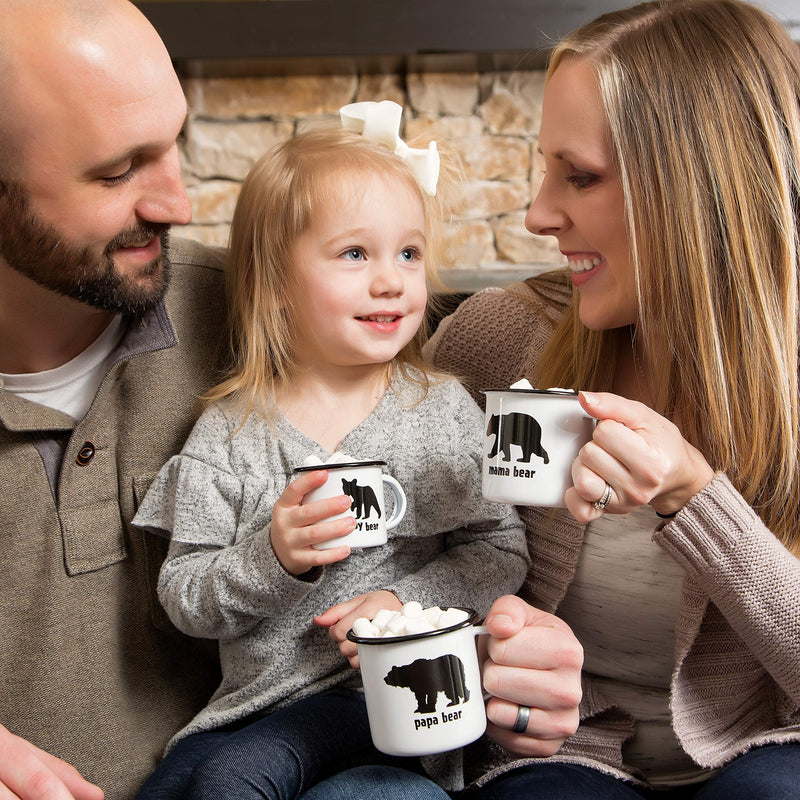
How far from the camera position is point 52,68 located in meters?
1.11

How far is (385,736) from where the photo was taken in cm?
A: 89

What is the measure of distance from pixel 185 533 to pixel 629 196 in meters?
0.69

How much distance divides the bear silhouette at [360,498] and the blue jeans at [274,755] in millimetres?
256

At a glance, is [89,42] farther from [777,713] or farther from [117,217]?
[777,713]

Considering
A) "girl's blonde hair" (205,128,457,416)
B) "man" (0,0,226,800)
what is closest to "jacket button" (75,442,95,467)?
"man" (0,0,226,800)

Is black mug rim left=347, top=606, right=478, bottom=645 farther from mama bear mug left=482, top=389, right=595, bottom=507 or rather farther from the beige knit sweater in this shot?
the beige knit sweater

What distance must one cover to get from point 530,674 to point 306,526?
29 cm

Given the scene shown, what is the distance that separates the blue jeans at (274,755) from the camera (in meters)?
0.97

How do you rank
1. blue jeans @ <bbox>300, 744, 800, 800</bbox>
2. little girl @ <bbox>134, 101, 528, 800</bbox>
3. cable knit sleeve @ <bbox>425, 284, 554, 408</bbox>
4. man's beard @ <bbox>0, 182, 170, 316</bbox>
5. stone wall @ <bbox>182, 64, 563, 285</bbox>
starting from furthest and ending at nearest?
stone wall @ <bbox>182, 64, 563, 285</bbox>, cable knit sleeve @ <bbox>425, 284, 554, 408</bbox>, man's beard @ <bbox>0, 182, 170, 316</bbox>, little girl @ <bbox>134, 101, 528, 800</bbox>, blue jeans @ <bbox>300, 744, 800, 800</bbox>

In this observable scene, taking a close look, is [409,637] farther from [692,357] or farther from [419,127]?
[419,127]

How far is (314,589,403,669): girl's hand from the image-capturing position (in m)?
1.01

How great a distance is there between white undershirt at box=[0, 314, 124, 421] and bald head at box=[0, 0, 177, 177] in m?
0.27

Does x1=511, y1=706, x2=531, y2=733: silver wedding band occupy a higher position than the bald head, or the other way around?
the bald head

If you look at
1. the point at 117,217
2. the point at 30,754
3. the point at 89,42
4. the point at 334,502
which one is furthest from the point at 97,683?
the point at 89,42
